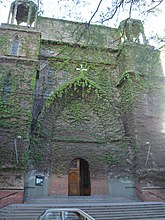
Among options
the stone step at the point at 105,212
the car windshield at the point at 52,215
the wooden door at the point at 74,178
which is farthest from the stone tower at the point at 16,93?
the car windshield at the point at 52,215

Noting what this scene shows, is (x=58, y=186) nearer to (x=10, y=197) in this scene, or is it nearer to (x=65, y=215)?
(x=10, y=197)

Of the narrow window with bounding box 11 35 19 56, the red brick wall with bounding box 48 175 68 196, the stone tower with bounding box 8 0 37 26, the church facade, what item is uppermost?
the stone tower with bounding box 8 0 37 26

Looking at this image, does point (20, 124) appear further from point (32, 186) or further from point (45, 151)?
point (32, 186)

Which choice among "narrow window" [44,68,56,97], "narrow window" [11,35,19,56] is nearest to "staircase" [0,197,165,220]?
"narrow window" [44,68,56,97]

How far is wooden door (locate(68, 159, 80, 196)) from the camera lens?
14328mm

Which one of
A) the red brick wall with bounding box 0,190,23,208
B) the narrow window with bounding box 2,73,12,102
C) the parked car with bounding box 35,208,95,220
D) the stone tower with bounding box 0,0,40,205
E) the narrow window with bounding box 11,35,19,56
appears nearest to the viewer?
the parked car with bounding box 35,208,95,220

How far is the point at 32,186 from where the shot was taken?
12141mm

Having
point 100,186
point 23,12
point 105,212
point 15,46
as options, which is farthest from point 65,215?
point 23,12

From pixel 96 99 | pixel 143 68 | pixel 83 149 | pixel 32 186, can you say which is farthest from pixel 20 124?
pixel 143 68

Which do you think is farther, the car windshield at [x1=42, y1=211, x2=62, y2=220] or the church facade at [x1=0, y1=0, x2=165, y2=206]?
the church facade at [x1=0, y1=0, x2=165, y2=206]

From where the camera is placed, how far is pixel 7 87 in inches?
535

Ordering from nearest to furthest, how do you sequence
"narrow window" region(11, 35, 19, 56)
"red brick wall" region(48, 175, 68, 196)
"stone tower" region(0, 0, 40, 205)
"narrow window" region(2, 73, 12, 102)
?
"stone tower" region(0, 0, 40, 205) < "red brick wall" region(48, 175, 68, 196) < "narrow window" region(2, 73, 12, 102) < "narrow window" region(11, 35, 19, 56)

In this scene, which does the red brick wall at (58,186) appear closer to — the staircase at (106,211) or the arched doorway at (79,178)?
the arched doorway at (79,178)

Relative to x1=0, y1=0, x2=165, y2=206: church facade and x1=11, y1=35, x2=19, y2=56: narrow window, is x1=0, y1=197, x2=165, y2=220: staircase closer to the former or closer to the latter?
x1=0, y1=0, x2=165, y2=206: church facade
